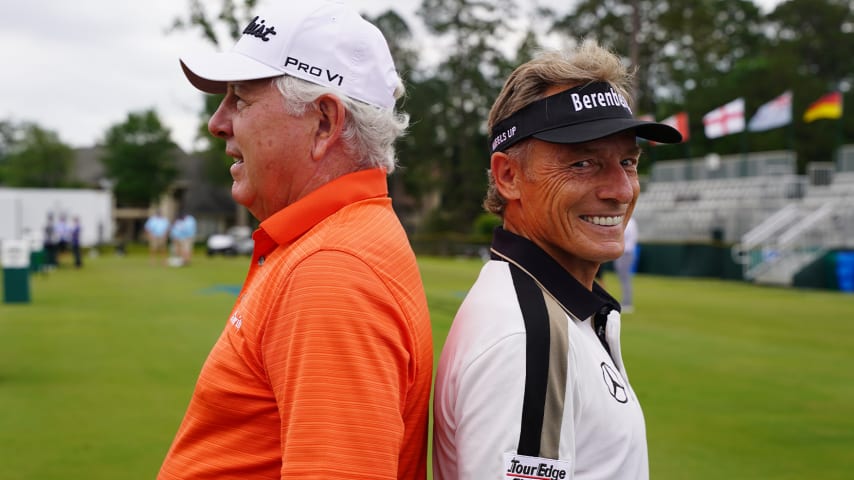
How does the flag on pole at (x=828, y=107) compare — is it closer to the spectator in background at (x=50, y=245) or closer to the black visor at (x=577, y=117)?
the spectator in background at (x=50, y=245)

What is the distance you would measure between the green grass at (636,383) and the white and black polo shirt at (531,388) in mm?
3773

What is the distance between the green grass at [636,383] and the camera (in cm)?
603

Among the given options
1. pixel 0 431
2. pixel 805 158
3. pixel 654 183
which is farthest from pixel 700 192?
pixel 0 431

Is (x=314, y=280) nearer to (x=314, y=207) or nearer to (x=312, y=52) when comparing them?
(x=314, y=207)

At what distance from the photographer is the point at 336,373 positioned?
1741 mm

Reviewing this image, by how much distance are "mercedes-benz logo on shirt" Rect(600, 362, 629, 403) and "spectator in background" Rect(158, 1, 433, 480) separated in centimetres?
42

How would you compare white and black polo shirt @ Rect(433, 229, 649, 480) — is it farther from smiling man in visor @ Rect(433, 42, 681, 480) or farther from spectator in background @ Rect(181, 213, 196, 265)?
spectator in background @ Rect(181, 213, 196, 265)

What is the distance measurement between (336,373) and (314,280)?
201 mm

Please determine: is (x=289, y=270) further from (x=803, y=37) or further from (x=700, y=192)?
(x=803, y=37)

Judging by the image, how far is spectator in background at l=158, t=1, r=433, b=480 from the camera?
1.75 metres

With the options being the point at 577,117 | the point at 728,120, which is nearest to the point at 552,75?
the point at 577,117

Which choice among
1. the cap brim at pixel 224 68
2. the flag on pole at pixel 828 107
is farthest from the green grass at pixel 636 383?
the flag on pole at pixel 828 107

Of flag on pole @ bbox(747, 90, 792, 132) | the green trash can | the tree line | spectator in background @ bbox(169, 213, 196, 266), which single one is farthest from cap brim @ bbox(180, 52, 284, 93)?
the tree line

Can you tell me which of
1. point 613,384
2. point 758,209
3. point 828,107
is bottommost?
point 613,384
